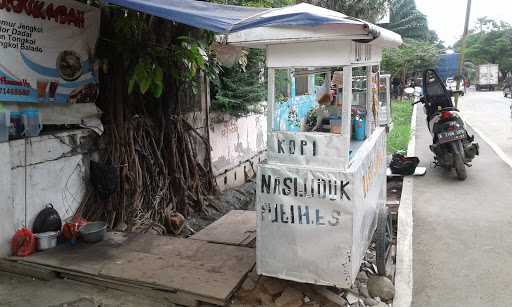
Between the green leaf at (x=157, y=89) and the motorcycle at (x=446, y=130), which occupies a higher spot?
the green leaf at (x=157, y=89)

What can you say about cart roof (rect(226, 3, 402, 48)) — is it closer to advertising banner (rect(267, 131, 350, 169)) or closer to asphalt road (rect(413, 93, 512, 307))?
advertising banner (rect(267, 131, 350, 169))

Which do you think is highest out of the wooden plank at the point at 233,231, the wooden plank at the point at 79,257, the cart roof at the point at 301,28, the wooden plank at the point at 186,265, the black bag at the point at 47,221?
the cart roof at the point at 301,28

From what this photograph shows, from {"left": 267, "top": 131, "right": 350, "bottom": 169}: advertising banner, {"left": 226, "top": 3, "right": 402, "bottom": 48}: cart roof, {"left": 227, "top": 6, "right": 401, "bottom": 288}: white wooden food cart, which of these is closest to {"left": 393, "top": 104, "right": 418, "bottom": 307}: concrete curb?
{"left": 227, "top": 6, "right": 401, "bottom": 288}: white wooden food cart

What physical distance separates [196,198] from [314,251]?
3614 mm

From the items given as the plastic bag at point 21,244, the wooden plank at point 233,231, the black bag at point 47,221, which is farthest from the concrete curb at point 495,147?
the plastic bag at point 21,244

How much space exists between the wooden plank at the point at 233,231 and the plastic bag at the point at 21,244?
1.70 m

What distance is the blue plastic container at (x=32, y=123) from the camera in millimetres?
4383

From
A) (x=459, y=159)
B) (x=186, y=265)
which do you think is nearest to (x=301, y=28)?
(x=186, y=265)

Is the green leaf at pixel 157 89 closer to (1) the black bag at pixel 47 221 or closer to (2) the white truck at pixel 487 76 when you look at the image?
(1) the black bag at pixel 47 221

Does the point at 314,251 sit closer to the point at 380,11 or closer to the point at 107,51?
the point at 107,51

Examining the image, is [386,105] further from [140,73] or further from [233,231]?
[140,73]

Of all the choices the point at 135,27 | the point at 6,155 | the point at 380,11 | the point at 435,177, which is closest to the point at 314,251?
the point at 6,155

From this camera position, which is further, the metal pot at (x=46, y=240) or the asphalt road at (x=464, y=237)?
the metal pot at (x=46, y=240)

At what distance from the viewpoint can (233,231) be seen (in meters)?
5.39
